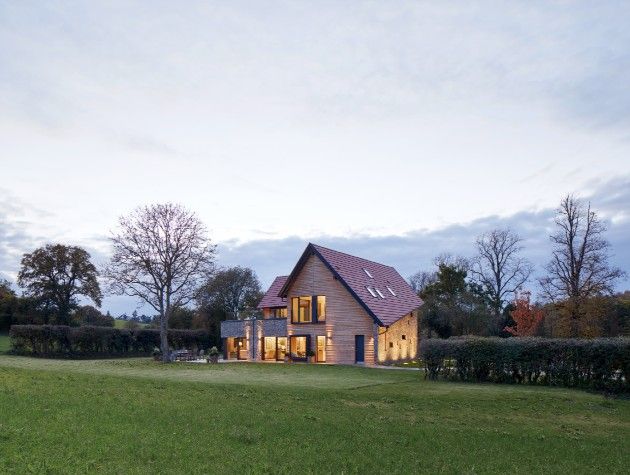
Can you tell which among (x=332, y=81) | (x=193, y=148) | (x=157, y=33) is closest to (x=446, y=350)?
(x=332, y=81)

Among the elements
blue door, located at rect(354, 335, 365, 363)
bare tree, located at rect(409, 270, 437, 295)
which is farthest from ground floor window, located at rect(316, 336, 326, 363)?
→ bare tree, located at rect(409, 270, 437, 295)

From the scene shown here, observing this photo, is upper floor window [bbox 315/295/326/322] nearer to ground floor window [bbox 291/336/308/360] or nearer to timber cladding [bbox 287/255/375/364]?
timber cladding [bbox 287/255/375/364]

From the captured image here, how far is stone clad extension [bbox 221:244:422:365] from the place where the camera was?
3541 cm

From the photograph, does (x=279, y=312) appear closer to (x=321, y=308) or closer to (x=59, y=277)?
(x=321, y=308)

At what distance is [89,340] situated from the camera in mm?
43406

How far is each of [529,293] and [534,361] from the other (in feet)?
100

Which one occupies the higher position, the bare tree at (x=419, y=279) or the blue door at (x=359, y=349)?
the bare tree at (x=419, y=279)

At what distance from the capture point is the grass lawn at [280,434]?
267 inches

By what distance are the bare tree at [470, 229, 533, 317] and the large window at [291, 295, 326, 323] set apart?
24.9m

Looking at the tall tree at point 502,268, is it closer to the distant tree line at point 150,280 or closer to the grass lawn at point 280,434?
the distant tree line at point 150,280

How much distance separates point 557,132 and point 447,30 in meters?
9.01

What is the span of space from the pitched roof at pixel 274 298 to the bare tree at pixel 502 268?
2306 centimetres

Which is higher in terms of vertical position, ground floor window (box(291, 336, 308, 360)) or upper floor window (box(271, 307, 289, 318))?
upper floor window (box(271, 307, 289, 318))

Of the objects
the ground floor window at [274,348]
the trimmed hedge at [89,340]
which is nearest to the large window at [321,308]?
the ground floor window at [274,348]
